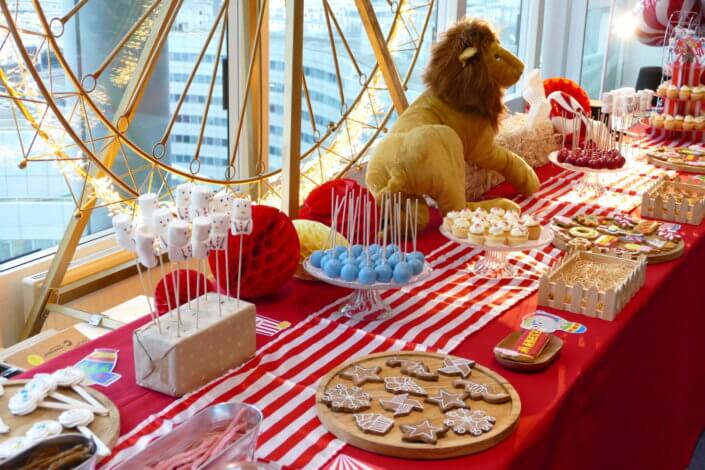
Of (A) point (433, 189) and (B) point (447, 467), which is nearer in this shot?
(B) point (447, 467)

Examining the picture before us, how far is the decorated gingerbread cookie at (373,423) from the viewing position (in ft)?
3.39

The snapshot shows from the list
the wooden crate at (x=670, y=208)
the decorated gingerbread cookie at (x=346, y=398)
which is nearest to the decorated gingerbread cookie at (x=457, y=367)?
the decorated gingerbread cookie at (x=346, y=398)

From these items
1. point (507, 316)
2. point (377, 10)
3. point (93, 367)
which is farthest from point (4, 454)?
point (377, 10)

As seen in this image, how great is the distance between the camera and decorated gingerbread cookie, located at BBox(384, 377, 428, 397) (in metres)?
1.13

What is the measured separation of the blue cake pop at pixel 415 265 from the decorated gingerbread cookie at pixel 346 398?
0.30 metres

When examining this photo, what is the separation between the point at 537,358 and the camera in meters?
1.25

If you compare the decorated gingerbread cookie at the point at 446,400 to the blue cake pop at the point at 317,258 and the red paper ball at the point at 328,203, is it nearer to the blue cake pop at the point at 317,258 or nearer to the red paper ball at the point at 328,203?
the blue cake pop at the point at 317,258

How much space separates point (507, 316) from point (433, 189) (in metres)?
0.44

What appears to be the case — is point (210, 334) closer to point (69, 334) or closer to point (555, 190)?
point (69, 334)

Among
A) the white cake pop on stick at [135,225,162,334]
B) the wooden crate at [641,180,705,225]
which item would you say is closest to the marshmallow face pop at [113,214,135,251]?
the white cake pop on stick at [135,225,162,334]

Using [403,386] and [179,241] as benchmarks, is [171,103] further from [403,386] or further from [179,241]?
[403,386]

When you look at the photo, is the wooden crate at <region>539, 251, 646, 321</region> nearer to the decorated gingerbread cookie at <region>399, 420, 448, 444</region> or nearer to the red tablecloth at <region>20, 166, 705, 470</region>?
the red tablecloth at <region>20, 166, 705, 470</region>

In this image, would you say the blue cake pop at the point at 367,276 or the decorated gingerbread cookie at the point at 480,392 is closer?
the decorated gingerbread cookie at the point at 480,392

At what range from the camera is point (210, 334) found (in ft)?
3.80
